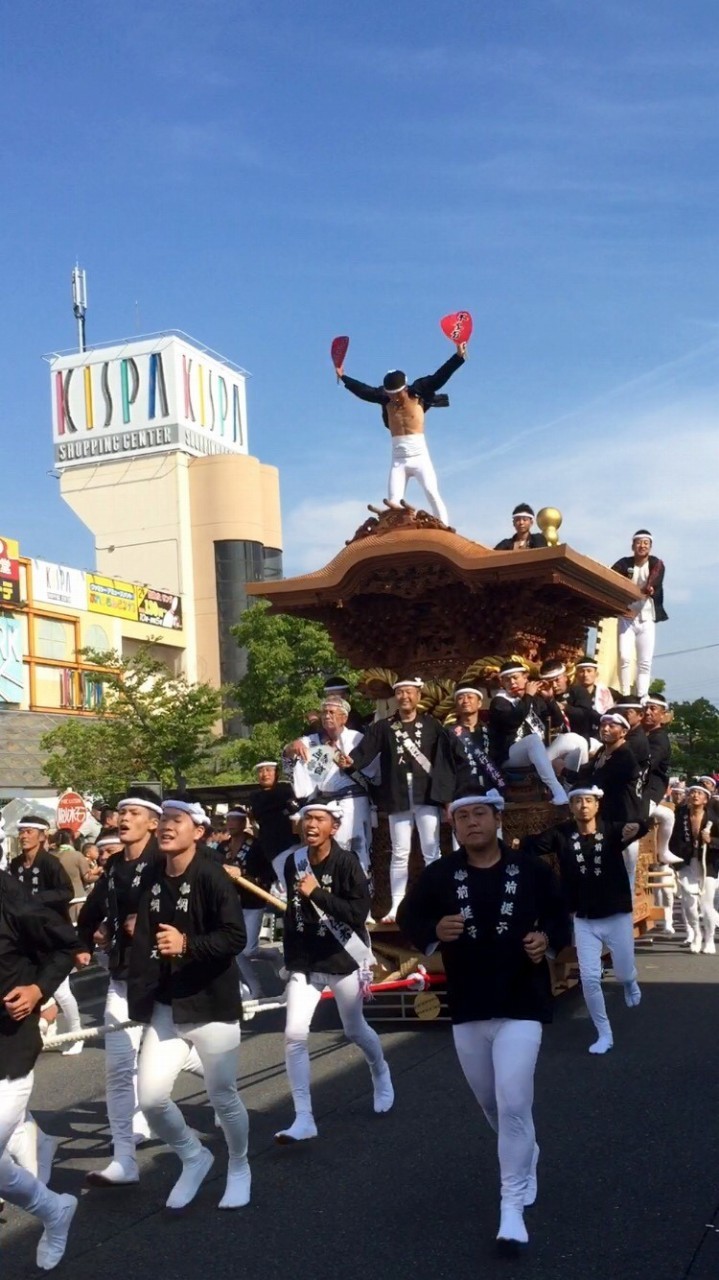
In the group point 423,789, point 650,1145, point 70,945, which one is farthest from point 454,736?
point 70,945

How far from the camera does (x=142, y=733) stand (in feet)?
94.1

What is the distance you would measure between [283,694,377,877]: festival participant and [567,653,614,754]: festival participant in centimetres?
220

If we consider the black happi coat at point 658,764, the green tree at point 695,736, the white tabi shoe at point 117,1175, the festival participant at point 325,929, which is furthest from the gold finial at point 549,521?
the green tree at point 695,736

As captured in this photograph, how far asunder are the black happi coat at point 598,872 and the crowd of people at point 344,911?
0.05 ft

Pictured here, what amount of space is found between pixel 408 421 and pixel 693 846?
20.2 feet

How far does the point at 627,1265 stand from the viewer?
5.20 metres

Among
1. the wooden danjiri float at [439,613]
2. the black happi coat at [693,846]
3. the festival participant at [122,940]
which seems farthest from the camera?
the black happi coat at [693,846]

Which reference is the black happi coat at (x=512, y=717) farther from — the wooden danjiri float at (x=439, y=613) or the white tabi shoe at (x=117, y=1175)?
the white tabi shoe at (x=117, y=1175)

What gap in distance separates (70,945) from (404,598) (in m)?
6.92

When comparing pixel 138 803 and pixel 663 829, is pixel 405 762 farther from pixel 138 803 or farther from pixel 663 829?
pixel 663 829

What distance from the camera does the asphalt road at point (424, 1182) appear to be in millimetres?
5426

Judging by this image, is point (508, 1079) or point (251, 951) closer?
point (508, 1079)

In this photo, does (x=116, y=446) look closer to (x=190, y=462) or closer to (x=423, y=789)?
(x=190, y=462)

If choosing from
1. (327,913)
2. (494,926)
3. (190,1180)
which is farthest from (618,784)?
(190,1180)
